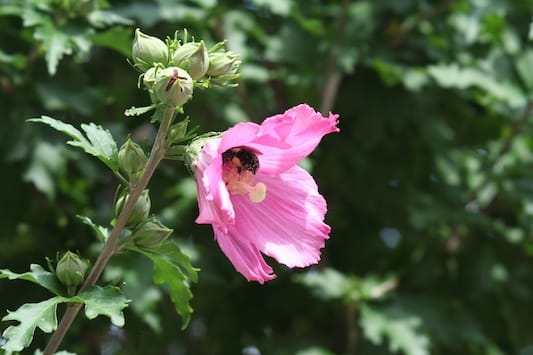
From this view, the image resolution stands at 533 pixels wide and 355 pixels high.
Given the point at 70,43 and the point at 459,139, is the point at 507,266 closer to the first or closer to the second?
the point at 459,139

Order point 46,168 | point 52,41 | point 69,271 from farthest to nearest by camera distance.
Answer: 1. point 46,168
2. point 52,41
3. point 69,271

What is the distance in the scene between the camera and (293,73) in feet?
8.20

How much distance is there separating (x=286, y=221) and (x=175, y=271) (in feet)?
0.57

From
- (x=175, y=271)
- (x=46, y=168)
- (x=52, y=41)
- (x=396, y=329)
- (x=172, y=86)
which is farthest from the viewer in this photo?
(x=396, y=329)

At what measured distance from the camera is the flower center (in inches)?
45.4

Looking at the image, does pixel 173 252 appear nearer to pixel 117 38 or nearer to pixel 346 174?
pixel 117 38

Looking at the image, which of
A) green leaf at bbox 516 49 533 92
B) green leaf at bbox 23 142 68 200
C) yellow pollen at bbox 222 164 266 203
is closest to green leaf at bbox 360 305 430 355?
green leaf at bbox 516 49 533 92

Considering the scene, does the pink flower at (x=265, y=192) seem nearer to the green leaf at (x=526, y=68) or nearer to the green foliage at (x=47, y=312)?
the green foliage at (x=47, y=312)

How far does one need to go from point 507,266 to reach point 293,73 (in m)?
0.78

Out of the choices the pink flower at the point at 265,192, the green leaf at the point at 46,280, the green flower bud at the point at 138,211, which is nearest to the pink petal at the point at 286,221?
the pink flower at the point at 265,192

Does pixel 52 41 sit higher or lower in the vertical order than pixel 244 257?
lower

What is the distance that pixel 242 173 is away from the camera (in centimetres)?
115

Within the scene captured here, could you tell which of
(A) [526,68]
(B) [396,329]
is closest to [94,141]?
(B) [396,329]

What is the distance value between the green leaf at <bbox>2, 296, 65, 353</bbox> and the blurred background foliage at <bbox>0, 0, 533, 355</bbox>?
99 centimetres
